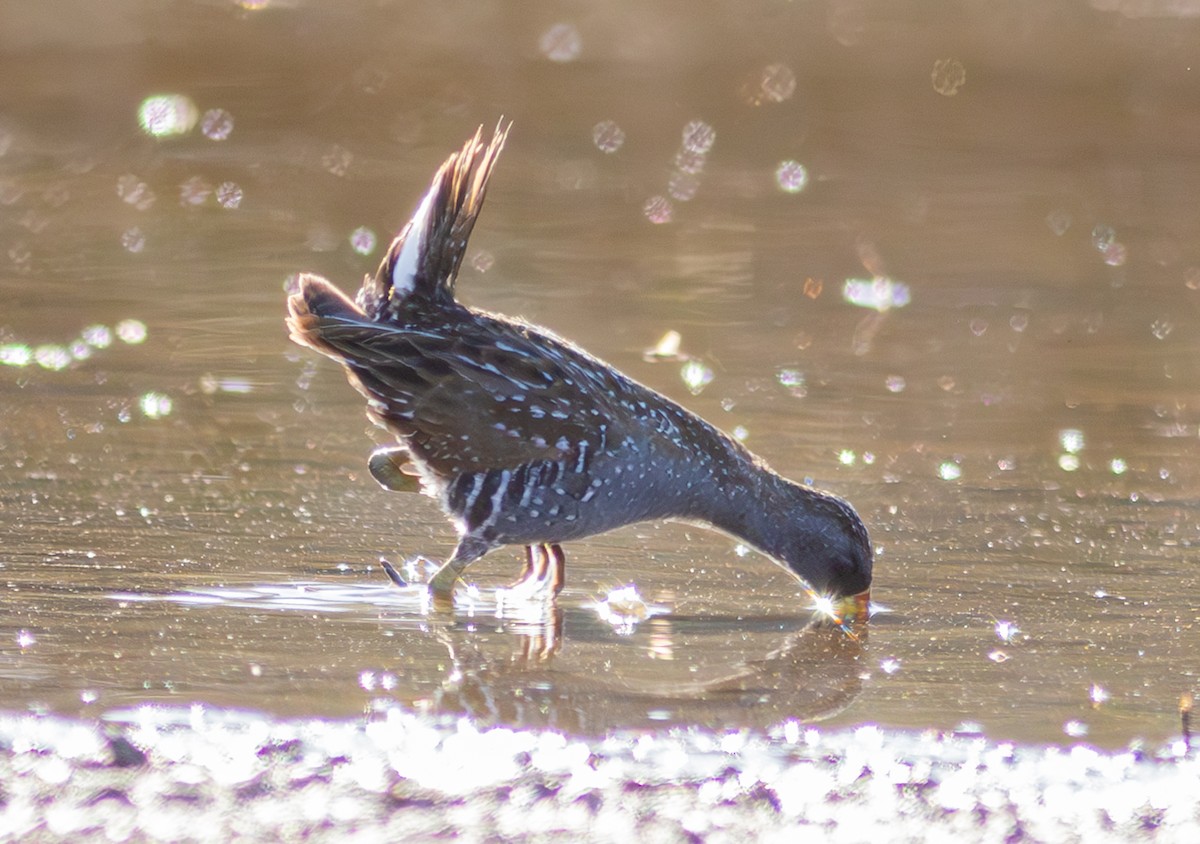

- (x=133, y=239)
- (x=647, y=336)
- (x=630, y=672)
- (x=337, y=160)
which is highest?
(x=337, y=160)

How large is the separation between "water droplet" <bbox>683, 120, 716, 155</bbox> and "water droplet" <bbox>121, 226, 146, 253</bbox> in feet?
15.2

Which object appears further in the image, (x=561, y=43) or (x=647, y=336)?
(x=561, y=43)

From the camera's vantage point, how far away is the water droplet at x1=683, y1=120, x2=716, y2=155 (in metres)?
15.0

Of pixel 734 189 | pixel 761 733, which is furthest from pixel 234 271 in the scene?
pixel 761 733

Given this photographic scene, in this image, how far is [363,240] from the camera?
12.2 metres

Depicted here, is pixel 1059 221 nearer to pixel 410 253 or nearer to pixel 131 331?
pixel 131 331

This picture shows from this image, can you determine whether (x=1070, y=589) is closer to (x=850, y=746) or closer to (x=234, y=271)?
(x=850, y=746)

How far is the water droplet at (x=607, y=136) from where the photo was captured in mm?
14883

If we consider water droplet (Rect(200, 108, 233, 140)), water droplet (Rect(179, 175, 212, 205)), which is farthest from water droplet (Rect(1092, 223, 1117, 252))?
water droplet (Rect(200, 108, 233, 140))

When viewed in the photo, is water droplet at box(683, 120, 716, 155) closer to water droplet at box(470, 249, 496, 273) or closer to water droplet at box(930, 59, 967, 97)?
water droplet at box(930, 59, 967, 97)

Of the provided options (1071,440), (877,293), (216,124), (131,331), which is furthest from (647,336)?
(216,124)

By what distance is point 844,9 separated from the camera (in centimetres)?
1805

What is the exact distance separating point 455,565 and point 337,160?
8.90 metres

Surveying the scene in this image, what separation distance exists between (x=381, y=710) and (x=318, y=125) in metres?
11.2
